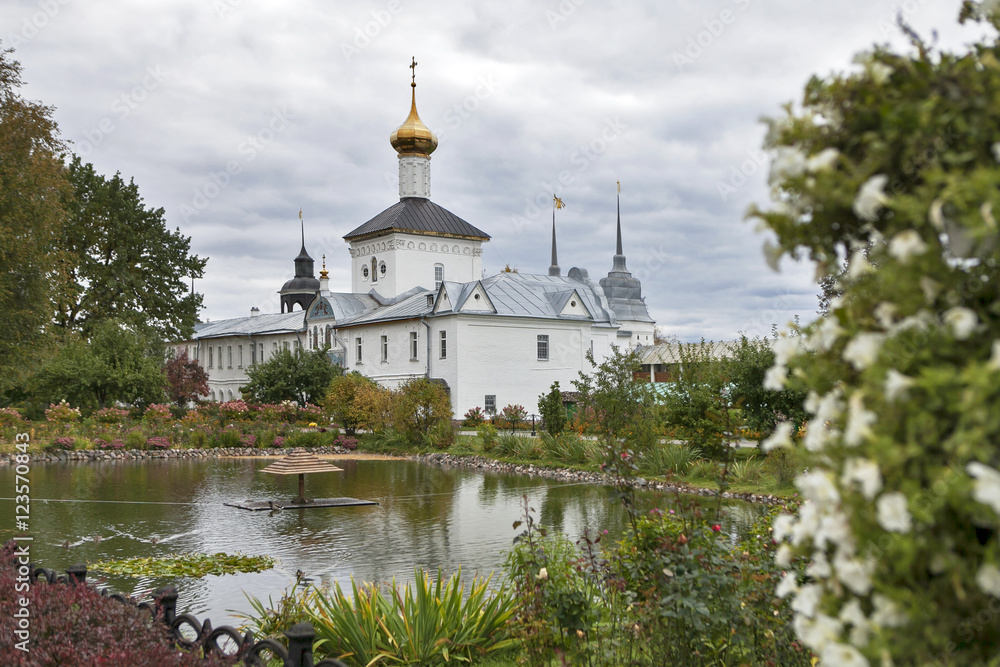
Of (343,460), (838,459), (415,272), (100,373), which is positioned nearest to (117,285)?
(100,373)

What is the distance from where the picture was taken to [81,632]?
4637 millimetres

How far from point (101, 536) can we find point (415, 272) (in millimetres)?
38112

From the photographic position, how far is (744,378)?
20.1m

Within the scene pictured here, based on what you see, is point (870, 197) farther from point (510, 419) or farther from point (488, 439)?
point (510, 419)

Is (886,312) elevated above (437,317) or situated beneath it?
situated beneath

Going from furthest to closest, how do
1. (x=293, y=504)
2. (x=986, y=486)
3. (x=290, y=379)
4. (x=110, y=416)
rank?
1. (x=290, y=379)
2. (x=110, y=416)
3. (x=293, y=504)
4. (x=986, y=486)

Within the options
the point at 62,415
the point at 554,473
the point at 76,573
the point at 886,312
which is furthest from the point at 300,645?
the point at 62,415

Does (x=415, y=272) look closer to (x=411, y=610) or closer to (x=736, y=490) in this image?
(x=736, y=490)

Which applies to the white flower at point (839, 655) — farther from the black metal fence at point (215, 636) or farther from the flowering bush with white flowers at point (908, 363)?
the black metal fence at point (215, 636)

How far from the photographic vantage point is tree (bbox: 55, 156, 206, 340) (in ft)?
136

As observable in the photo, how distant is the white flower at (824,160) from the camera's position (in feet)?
6.03

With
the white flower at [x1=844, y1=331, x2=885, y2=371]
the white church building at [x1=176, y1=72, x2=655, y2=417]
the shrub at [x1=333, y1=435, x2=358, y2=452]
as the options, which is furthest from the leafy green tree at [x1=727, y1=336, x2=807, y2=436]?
the white church building at [x1=176, y1=72, x2=655, y2=417]

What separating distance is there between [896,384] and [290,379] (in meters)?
38.5

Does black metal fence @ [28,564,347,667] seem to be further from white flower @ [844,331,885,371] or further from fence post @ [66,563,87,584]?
white flower @ [844,331,885,371]
